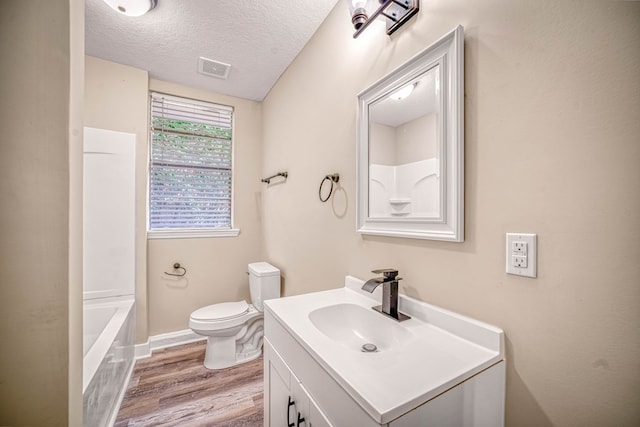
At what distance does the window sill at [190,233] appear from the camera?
243 centimetres

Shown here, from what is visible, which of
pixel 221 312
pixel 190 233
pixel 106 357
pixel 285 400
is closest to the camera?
pixel 285 400

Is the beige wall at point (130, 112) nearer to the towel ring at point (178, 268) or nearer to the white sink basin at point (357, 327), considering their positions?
the towel ring at point (178, 268)

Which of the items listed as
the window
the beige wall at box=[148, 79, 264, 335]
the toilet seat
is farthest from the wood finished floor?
the window

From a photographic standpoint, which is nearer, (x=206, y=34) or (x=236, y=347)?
(x=206, y=34)

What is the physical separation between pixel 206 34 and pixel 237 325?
2223mm

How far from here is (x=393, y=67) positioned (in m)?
1.20

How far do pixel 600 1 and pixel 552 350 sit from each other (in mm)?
888

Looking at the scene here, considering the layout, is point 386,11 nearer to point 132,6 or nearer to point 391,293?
point 391,293

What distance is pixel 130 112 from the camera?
2.25 meters

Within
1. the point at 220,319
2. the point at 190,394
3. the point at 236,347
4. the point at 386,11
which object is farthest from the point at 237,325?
the point at 386,11

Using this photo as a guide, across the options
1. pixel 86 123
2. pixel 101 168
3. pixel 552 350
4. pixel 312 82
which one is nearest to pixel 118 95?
pixel 86 123

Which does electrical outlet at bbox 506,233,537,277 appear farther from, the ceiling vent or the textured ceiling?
the ceiling vent

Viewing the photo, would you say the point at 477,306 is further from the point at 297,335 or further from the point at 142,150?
the point at 142,150

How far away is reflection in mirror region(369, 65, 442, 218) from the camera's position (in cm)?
101
